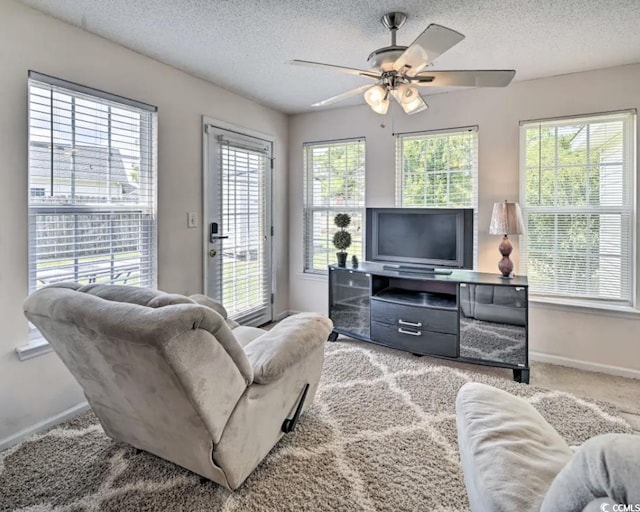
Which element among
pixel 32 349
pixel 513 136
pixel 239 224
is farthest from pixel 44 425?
pixel 513 136

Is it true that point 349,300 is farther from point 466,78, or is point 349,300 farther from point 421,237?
point 466,78

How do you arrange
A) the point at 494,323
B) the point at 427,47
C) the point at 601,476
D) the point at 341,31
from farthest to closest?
the point at 494,323 → the point at 341,31 → the point at 427,47 → the point at 601,476

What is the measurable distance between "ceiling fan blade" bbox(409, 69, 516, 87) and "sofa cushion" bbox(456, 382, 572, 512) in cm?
155

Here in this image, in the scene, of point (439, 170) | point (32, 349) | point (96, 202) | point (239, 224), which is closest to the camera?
point (32, 349)

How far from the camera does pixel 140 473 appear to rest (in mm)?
1820

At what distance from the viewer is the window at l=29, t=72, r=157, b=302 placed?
222cm

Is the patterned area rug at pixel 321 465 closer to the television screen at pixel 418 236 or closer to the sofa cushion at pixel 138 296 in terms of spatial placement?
the sofa cushion at pixel 138 296

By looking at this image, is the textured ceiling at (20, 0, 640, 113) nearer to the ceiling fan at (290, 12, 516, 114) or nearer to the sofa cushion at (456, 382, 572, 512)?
the ceiling fan at (290, 12, 516, 114)

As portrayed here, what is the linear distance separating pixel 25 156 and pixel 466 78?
2425mm

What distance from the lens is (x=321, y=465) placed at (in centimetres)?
189

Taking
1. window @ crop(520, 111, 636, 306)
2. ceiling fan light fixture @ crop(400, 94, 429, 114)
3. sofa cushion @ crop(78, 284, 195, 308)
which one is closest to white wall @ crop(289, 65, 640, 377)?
window @ crop(520, 111, 636, 306)

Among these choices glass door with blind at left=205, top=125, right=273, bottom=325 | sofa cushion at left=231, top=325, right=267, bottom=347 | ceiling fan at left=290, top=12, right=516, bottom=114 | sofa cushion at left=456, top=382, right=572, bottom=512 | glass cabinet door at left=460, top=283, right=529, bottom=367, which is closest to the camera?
sofa cushion at left=456, top=382, right=572, bottom=512

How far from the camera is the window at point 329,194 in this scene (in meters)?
4.13

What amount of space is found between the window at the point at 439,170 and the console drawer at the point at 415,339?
0.86 m
